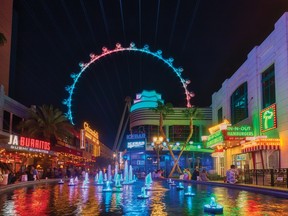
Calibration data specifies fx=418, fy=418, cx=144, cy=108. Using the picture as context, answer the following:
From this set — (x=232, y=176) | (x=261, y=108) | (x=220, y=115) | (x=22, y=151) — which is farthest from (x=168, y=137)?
(x=232, y=176)

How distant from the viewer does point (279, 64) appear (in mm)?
34750

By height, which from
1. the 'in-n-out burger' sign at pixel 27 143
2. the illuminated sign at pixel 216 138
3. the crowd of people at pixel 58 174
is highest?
the illuminated sign at pixel 216 138

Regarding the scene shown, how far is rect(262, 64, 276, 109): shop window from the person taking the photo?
121 ft

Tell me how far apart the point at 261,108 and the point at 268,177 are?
1112 centimetres

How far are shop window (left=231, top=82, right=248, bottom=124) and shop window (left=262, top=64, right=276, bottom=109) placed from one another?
5.90 metres

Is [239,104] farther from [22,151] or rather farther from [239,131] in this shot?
[22,151]

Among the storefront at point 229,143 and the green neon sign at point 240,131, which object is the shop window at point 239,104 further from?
the green neon sign at point 240,131

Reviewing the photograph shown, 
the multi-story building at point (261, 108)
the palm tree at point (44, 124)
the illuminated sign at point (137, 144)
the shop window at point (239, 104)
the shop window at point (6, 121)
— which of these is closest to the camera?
the multi-story building at point (261, 108)

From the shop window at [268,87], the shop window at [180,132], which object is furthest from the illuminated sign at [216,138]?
the shop window at [180,132]

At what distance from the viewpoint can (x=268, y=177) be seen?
30312mm

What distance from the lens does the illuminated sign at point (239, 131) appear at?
41.5m

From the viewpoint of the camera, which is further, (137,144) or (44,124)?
(137,144)

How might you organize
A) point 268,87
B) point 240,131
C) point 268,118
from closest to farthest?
point 268,118 < point 268,87 < point 240,131

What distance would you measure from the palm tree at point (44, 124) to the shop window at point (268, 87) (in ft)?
92.6
